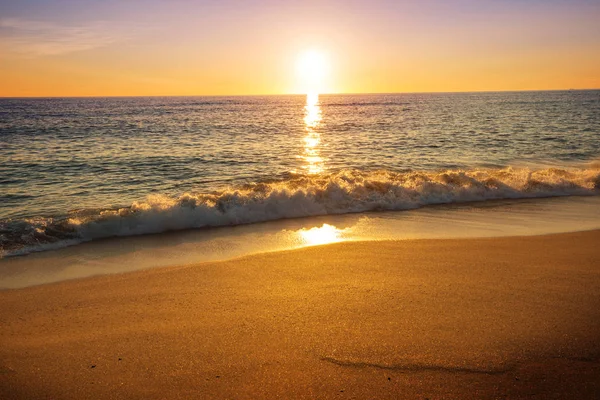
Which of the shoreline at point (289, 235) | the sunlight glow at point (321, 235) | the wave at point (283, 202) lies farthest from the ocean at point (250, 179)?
the sunlight glow at point (321, 235)

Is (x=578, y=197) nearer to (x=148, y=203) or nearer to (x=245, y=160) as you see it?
Answer: (x=148, y=203)

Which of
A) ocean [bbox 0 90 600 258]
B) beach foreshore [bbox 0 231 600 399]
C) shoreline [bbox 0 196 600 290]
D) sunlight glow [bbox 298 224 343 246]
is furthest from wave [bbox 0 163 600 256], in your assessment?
Answer: beach foreshore [bbox 0 231 600 399]

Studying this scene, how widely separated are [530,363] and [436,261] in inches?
118

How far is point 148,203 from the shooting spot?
34.4 feet

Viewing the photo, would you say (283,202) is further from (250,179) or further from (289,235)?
(250,179)

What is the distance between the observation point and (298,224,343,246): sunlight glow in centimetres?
866

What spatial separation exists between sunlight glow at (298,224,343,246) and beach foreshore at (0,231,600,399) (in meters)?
1.50

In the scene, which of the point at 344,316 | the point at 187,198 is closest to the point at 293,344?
the point at 344,316

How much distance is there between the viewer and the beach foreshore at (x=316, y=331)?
3.84 m

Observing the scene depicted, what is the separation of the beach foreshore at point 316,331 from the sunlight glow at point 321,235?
150cm

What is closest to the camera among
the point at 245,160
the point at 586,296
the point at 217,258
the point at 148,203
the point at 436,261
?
the point at 586,296

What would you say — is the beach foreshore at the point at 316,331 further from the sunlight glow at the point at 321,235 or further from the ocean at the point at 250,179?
the ocean at the point at 250,179

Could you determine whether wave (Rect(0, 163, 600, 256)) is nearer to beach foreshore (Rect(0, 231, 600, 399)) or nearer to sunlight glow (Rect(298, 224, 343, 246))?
sunlight glow (Rect(298, 224, 343, 246))

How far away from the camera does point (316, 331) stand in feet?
15.4
